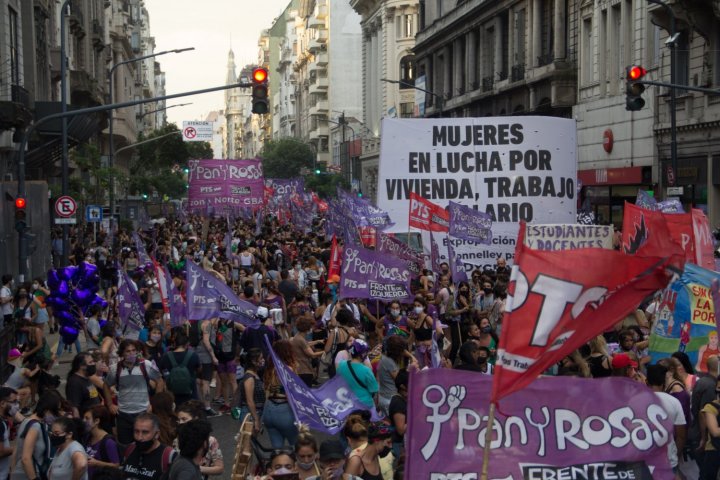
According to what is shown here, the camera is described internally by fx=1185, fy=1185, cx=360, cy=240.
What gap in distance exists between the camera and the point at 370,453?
7.86 meters

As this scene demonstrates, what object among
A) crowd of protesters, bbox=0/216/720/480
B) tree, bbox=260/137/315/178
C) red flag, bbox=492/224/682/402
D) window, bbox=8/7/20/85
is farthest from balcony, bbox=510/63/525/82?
tree, bbox=260/137/315/178

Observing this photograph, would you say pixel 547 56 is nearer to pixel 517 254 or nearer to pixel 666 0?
pixel 666 0

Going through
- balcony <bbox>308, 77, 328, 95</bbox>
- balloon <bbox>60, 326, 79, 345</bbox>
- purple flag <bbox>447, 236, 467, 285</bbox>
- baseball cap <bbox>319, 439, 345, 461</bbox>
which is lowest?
balloon <bbox>60, 326, 79, 345</bbox>

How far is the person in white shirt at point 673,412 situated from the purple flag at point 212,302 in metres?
5.81

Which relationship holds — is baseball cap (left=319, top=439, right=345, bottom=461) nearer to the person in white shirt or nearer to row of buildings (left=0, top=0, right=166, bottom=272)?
the person in white shirt

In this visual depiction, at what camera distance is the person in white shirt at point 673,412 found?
8.45m

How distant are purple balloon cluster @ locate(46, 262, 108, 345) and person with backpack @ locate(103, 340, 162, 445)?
658cm

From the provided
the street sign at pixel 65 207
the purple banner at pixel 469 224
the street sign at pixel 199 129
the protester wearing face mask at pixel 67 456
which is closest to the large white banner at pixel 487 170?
the purple banner at pixel 469 224

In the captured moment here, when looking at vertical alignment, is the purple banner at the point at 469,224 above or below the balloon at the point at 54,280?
above

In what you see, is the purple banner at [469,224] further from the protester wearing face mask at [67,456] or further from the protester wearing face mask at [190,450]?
the protester wearing face mask at [190,450]

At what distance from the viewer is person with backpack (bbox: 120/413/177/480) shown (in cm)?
734

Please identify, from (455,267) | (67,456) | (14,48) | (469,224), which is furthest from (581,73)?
(67,456)

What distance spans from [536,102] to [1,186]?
978 inches

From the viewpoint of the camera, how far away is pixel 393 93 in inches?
3196
